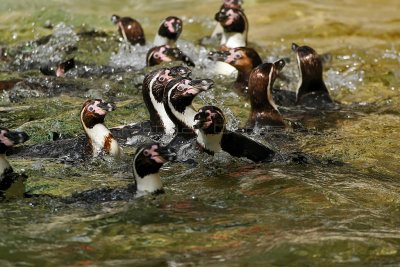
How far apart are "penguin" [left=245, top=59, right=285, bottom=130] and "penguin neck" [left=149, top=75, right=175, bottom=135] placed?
31.3 inches

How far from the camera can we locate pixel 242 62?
1106 centimetres

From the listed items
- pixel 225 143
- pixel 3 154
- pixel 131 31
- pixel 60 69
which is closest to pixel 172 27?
pixel 131 31

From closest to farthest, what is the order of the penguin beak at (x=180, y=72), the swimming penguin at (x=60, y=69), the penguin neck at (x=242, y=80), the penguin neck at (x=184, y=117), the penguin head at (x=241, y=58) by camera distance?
the penguin neck at (x=184, y=117)
the penguin beak at (x=180, y=72)
the penguin head at (x=241, y=58)
the penguin neck at (x=242, y=80)
the swimming penguin at (x=60, y=69)

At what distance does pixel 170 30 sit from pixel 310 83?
2364mm

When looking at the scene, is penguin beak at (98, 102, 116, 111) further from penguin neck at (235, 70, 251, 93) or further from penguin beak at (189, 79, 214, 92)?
penguin neck at (235, 70, 251, 93)

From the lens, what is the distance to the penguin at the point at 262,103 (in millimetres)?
9596

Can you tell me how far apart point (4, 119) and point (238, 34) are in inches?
150

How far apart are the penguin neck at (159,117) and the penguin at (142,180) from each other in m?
2.03

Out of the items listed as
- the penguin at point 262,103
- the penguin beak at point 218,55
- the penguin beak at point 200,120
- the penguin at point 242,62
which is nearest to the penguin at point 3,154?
the penguin beak at point 200,120

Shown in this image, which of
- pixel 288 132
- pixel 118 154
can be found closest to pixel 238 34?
pixel 288 132

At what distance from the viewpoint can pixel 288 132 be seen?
9555 millimetres

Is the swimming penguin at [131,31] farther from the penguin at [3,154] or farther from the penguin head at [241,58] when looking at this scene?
the penguin at [3,154]

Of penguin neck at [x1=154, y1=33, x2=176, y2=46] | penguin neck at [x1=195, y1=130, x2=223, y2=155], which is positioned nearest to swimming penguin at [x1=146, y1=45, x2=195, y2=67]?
penguin neck at [x1=154, y1=33, x2=176, y2=46]

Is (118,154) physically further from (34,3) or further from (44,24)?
(34,3)
